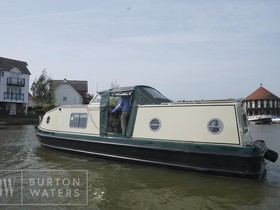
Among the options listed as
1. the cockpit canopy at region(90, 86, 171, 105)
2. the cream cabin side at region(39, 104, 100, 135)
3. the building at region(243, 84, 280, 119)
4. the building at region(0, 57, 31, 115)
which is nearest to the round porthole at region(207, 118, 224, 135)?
the cockpit canopy at region(90, 86, 171, 105)

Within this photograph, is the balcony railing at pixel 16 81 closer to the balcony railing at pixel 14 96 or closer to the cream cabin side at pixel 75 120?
the balcony railing at pixel 14 96

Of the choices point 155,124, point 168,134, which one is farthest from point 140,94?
point 168,134

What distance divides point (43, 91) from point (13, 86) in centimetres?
659

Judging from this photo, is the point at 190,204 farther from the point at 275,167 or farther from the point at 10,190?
the point at 275,167

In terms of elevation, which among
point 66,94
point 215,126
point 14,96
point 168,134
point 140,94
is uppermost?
point 66,94

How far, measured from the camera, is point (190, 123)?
31.5 ft

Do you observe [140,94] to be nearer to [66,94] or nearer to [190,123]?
[190,123]

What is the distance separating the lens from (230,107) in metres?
9.10

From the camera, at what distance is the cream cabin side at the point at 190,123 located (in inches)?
354

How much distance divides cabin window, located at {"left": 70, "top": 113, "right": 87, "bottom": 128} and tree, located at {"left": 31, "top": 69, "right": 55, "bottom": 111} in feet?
139

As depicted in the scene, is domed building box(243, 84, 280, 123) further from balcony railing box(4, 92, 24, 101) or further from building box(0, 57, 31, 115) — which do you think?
balcony railing box(4, 92, 24, 101)

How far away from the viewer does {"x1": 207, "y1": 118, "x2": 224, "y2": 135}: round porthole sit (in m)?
9.09

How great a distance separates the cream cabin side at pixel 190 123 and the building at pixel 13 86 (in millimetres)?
40978

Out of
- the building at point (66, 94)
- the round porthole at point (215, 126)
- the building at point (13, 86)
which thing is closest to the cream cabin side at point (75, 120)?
the round porthole at point (215, 126)
